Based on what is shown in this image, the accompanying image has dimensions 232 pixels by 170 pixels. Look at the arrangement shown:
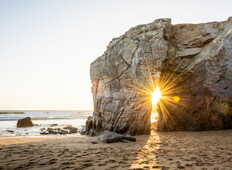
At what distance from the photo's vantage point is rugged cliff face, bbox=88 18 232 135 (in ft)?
50.5

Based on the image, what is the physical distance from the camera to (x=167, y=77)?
1802cm

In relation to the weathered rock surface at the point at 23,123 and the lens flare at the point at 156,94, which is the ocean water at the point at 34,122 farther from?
the lens flare at the point at 156,94

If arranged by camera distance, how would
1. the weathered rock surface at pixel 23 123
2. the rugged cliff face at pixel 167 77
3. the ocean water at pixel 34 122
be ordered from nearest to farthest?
the rugged cliff face at pixel 167 77, the ocean water at pixel 34 122, the weathered rock surface at pixel 23 123

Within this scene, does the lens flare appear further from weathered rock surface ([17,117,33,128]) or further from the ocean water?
weathered rock surface ([17,117,33,128])

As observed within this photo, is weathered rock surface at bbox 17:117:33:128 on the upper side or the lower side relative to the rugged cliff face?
lower

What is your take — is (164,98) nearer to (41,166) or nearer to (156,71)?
(156,71)

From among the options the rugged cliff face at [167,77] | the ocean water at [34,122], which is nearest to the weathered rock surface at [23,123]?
the ocean water at [34,122]

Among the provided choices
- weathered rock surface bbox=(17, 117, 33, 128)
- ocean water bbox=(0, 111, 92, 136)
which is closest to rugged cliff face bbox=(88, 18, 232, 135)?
ocean water bbox=(0, 111, 92, 136)

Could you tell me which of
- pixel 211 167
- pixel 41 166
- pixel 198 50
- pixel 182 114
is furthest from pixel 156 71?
pixel 41 166

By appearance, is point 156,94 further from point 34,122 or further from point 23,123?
point 34,122

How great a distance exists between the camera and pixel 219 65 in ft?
51.4

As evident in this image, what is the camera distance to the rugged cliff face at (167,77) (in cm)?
1541

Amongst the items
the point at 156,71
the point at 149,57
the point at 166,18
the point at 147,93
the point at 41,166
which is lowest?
the point at 41,166

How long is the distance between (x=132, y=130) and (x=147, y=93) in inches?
123
